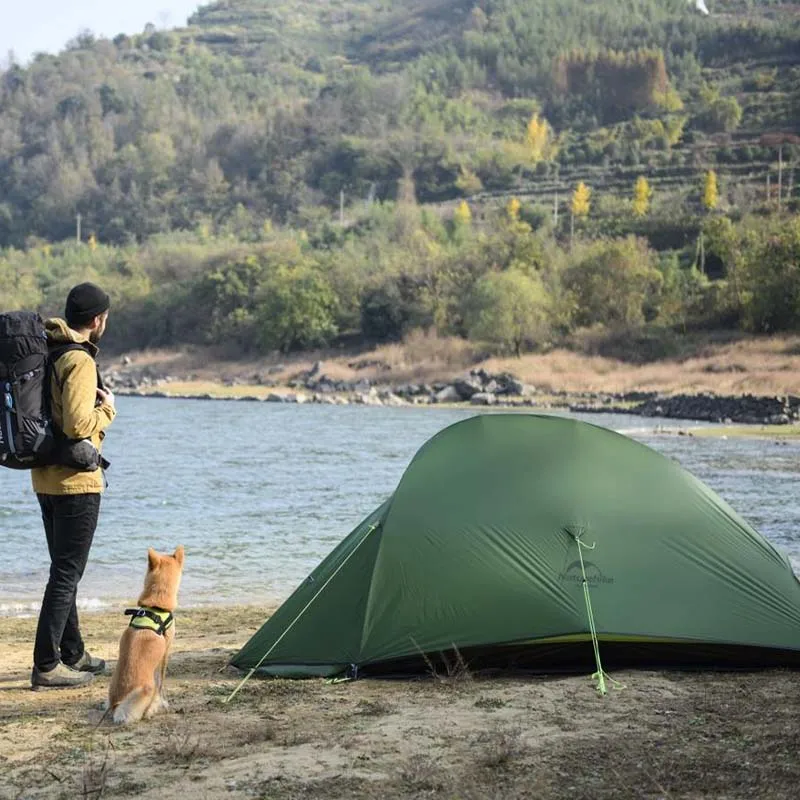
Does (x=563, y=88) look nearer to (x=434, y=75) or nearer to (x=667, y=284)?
(x=434, y=75)

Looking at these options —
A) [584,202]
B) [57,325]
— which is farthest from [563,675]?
[584,202]

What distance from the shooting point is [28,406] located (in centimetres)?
626

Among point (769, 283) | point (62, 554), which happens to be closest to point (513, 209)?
point (769, 283)

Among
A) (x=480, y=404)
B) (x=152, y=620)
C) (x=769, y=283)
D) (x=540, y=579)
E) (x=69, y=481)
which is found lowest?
(x=480, y=404)

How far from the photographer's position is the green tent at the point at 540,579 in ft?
22.4

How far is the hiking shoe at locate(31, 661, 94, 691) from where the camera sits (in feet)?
21.9

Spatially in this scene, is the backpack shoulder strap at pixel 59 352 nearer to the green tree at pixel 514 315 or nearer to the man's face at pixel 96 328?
the man's face at pixel 96 328

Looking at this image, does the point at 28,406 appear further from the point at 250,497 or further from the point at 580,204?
the point at 580,204

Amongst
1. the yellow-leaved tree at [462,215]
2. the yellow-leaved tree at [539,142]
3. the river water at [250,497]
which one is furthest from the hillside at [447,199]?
the river water at [250,497]

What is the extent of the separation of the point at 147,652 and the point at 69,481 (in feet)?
3.20

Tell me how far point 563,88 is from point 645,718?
17351 centimetres

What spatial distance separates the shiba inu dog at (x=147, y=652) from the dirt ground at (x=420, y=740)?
0.29ft

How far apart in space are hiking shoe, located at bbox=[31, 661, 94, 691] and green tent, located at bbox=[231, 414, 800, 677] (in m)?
0.84

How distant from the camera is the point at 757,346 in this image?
53594mm
